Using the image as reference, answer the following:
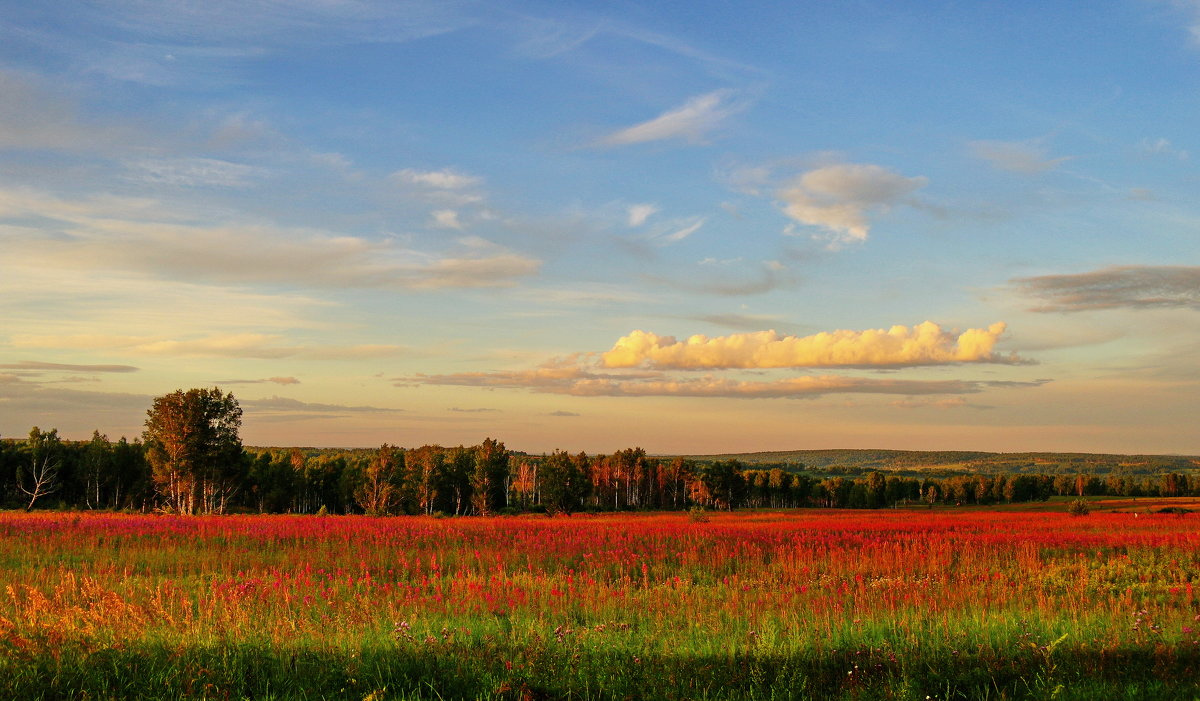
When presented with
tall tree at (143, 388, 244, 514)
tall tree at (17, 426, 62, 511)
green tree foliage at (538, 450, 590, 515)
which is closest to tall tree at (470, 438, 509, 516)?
green tree foliage at (538, 450, 590, 515)

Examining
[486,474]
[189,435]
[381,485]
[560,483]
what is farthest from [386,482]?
[189,435]

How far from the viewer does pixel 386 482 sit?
271ft

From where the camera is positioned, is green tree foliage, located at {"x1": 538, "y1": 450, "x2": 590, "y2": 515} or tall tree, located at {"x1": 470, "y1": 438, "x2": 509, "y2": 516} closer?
tall tree, located at {"x1": 470, "y1": 438, "x2": 509, "y2": 516}

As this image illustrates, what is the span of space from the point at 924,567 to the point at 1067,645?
9.68 meters

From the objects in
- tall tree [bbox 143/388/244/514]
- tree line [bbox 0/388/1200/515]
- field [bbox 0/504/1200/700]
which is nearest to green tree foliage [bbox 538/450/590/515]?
tree line [bbox 0/388/1200/515]

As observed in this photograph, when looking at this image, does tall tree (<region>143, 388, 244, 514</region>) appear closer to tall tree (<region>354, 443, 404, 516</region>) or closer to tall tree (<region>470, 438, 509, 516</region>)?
tall tree (<region>354, 443, 404, 516</region>)

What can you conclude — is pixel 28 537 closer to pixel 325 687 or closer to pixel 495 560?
pixel 495 560

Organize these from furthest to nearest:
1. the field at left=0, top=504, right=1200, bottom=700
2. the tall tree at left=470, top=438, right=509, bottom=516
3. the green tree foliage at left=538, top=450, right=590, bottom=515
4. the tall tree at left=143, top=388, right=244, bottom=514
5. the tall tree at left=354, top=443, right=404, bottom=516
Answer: the green tree foliage at left=538, top=450, right=590, bottom=515 < the tall tree at left=470, top=438, right=509, bottom=516 < the tall tree at left=354, top=443, right=404, bottom=516 < the tall tree at left=143, top=388, right=244, bottom=514 < the field at left=0, top=504, right=1200, bottom=700

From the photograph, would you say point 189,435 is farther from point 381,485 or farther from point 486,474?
point 486,474

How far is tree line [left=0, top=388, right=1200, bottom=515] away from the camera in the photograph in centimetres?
5178

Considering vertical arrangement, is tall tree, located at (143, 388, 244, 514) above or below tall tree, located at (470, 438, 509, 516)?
above

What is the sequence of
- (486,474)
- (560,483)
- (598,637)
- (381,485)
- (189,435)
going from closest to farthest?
(598,637) → (189,435) → (381,485) → (486,474) → (560,483)

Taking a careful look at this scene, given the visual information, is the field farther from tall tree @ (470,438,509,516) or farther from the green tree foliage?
the green tree foliage

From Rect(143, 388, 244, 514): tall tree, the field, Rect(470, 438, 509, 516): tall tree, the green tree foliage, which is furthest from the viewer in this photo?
the green tree foliage
